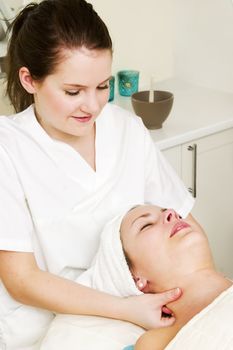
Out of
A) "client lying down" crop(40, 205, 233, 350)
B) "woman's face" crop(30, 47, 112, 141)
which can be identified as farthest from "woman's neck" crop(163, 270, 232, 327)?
"woman's face" crop(30, 47, 112, 141)

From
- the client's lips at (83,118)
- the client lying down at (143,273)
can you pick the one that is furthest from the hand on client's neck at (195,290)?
the client's lips at (83,118)

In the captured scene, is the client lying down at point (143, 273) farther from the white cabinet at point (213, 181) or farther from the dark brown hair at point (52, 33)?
the white cabinet at point (213, 181)

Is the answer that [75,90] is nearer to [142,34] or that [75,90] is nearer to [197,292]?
[197,292]

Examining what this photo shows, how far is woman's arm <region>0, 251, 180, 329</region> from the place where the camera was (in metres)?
1.37

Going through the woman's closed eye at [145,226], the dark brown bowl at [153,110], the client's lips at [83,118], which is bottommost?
the woman's closed eye at [145,226]

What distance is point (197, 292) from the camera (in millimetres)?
1405

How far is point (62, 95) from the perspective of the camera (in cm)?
143

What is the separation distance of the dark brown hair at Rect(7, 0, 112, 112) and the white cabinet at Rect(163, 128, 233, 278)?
31.4 inches

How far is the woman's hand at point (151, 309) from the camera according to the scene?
1360 millimetres

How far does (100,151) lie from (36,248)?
322 mm

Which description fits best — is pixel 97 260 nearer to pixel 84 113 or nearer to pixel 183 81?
Answer: pixel 84 113

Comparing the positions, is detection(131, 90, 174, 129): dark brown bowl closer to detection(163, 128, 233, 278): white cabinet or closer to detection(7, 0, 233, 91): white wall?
detection(163, 128, 233, 278): white cabinet

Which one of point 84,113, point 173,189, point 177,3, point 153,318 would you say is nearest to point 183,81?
point 177,3

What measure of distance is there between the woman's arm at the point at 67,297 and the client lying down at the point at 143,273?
0.03 meters
